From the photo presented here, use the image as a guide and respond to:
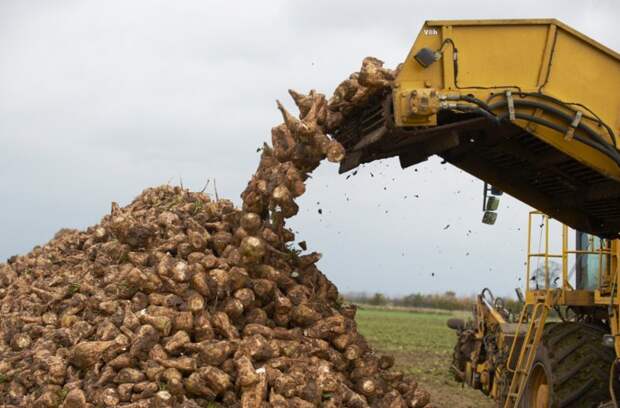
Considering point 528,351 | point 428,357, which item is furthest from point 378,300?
point 528,351

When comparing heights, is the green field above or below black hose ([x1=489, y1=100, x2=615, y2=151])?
below

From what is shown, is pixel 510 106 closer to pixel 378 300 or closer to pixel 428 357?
pixel 428 357

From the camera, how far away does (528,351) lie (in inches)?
300

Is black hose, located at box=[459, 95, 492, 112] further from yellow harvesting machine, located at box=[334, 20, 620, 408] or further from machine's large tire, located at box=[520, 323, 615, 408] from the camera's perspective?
machine's large tire, located at box=[520, 323, 615, 408]

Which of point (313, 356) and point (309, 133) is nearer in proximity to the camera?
point (313, 356)

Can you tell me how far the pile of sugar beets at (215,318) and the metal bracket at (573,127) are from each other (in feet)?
4.47

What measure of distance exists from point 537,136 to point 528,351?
3007 mm

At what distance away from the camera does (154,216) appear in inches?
289

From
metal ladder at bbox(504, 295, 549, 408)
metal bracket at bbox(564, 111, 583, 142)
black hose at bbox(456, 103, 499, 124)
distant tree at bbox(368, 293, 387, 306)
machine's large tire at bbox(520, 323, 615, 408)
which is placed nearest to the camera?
Result: black hose at bbox(456, 103, 499, 124)

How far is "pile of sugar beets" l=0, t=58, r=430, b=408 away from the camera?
5.25 m

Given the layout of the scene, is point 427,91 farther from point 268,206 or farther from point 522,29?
point 268,206

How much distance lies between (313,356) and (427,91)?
2030 millimetres

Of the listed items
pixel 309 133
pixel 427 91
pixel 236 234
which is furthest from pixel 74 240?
pixel 427 91

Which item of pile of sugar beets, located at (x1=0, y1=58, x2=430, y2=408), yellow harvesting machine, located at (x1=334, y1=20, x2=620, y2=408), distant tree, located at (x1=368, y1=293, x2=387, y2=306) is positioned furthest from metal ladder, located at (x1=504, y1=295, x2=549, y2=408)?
distant tree, located at (x1=368, y1=293, x2=387, y2=306)
